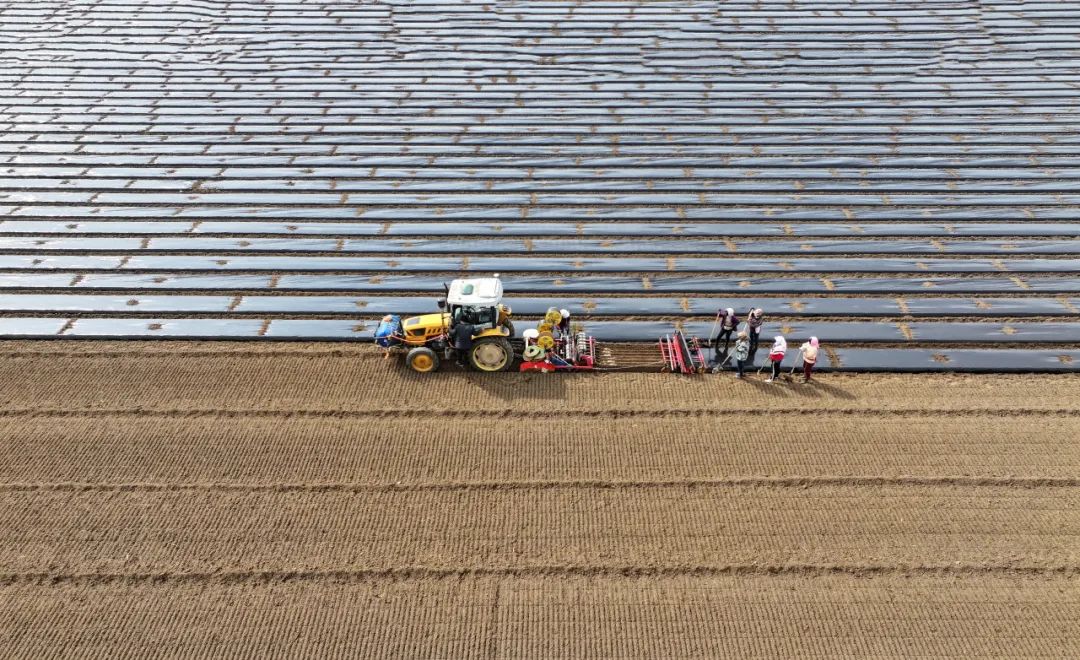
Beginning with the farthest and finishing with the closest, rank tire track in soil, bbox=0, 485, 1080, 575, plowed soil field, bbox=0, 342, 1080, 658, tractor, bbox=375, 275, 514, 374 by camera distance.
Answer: tractor, bbox=375, 275, 514, 374
tire track in soil, bbox=0, 485, 1080, 575
plowed soil field, bbox=0, 342, 1080, 658

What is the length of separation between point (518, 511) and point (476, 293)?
9.49 ft

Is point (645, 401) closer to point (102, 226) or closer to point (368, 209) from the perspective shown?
point (368, 209)

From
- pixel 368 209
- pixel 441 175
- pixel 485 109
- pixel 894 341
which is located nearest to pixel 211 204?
pixel 368 209

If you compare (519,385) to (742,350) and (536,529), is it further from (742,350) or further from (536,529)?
(742,350)

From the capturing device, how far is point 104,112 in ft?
49.5

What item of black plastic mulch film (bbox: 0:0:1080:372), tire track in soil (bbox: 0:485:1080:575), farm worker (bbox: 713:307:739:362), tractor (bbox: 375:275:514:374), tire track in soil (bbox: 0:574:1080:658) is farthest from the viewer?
black plastic mulch film (bbox: 0:0:1080:372)

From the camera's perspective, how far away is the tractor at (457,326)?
8492 mm

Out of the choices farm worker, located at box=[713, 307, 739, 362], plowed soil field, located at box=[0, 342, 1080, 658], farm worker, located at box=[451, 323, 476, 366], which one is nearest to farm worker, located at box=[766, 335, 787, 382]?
plowed soil field, located at box=[0, 342, 1080, 658]

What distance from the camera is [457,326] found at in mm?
8586

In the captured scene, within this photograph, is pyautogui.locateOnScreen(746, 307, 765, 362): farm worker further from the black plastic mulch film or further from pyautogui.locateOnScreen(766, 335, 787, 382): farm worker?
the black plastic mulch film

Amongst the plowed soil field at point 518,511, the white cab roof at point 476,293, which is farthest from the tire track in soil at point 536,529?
the white cab roof at point 476,293

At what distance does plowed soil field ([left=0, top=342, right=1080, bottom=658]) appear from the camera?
6.09m

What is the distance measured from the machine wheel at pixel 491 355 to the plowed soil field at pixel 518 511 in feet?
0.66

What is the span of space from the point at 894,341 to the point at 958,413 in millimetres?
1522
